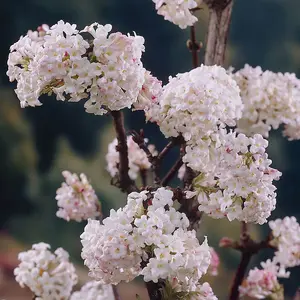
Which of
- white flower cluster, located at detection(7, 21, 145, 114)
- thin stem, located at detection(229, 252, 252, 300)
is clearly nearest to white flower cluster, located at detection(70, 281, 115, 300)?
thin stem, located at detection(229, 252, 252, 300)

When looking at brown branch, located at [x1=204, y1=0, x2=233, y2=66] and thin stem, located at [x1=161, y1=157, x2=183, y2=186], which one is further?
brown branch, located at [x1=204, y1=0, x2=233, y2=66]

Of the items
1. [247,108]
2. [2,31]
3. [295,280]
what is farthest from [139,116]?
[247,108]

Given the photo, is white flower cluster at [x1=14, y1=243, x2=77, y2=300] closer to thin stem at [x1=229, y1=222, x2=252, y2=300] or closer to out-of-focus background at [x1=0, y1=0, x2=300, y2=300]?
A: thin stem at [x1=229, y1=222, x2=252, y2=300]

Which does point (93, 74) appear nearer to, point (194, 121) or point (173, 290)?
point (194, 121)

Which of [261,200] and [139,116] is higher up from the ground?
[139,116]

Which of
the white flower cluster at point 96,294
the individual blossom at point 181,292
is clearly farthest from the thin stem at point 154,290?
the white flower cluster at point 96,294

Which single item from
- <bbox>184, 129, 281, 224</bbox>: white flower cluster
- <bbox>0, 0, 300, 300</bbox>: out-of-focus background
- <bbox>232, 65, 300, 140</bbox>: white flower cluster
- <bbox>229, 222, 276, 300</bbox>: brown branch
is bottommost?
<bbox>184, 129, 281, 224</bbox>: white flower cluster

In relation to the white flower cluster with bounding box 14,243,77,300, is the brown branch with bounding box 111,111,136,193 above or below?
above

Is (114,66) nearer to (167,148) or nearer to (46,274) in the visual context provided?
(167,148)
